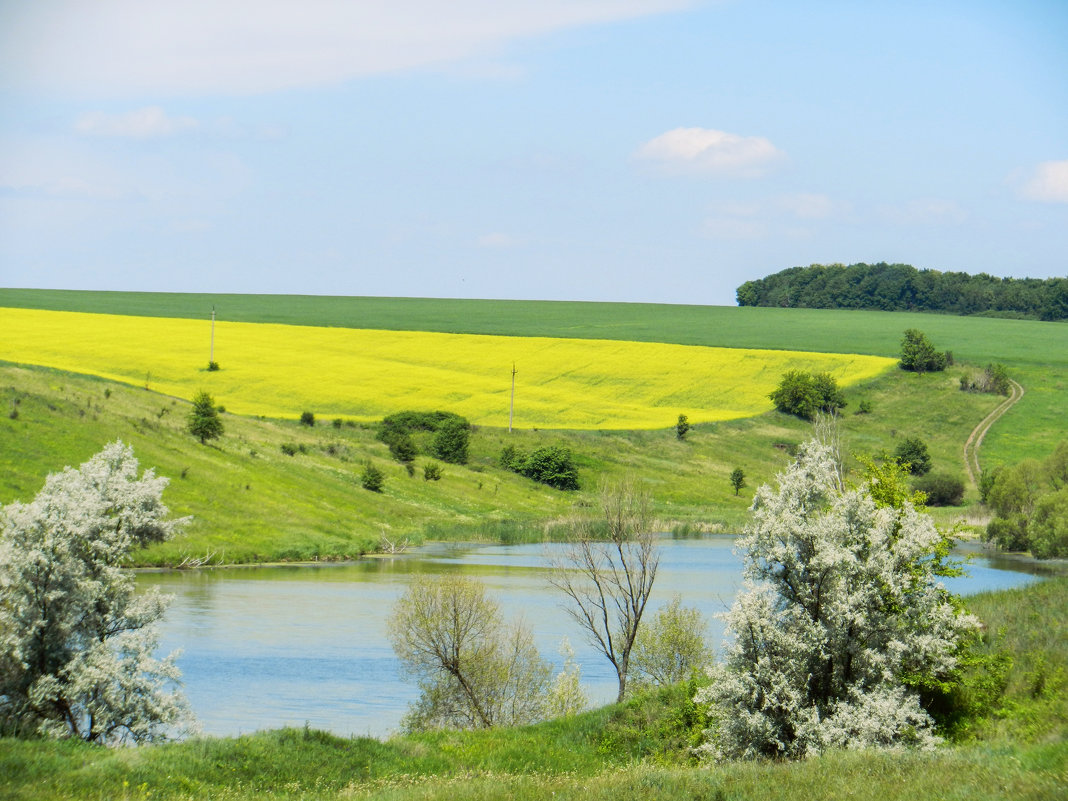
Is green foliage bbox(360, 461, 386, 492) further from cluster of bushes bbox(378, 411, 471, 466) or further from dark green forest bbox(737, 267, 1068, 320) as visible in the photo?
dark green forest bbox(737, 267, 1068, 320)

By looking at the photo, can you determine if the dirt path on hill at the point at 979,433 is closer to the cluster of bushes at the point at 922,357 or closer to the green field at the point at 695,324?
the green field at the point at 695,324

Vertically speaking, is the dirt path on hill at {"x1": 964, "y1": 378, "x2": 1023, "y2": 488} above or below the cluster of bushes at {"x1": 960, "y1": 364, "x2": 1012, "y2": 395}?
below

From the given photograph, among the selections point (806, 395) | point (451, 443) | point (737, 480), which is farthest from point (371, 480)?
point (806, 395)

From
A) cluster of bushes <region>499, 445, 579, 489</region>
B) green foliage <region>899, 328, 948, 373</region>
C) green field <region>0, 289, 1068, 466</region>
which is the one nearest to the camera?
cluster of bushes <region>499, 445, 579, 489</region>

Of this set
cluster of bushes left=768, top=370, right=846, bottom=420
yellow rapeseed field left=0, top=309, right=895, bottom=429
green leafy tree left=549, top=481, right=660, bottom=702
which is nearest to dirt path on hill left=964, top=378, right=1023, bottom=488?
cluster of bushes left=768, top=370, right=846, bottom=420

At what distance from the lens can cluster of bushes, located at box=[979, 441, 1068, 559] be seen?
210ft

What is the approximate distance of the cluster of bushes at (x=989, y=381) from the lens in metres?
103

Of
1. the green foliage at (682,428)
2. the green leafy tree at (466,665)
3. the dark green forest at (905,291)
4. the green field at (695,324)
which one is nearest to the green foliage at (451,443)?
the green foliage at (682,428)

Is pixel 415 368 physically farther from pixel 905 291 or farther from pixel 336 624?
pixel 905 291

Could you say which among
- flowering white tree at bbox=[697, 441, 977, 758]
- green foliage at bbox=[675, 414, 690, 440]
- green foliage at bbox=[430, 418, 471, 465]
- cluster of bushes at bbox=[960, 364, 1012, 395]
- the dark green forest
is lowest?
green foliage at bbox=[430, 418, 471, 465]

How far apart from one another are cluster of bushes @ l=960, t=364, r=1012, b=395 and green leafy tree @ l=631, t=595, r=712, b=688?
7687 cm

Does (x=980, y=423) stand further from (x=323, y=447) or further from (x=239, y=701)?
(x=239, y=701)

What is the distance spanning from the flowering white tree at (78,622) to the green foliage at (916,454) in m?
71.9

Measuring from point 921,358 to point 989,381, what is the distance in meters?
6.54
